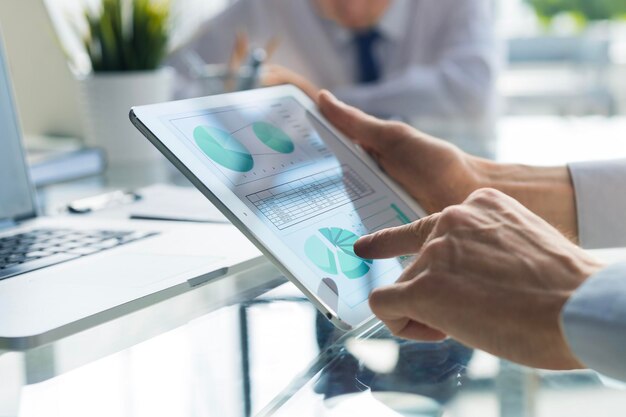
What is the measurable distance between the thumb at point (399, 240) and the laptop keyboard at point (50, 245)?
304mm

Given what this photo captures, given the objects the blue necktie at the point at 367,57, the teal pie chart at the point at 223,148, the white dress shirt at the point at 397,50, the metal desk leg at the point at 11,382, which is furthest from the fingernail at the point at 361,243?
the blue necktie at the point at 367,57

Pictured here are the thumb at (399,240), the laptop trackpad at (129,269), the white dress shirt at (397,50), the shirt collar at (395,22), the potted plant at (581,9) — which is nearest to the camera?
the thumb at (399,240)

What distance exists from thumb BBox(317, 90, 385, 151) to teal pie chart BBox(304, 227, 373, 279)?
8.3 inches

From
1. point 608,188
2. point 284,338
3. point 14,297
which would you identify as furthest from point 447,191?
point 14,297

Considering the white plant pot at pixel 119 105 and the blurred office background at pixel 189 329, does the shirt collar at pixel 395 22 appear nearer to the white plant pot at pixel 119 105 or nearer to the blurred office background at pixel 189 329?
the blurred office background at pixel 189 329

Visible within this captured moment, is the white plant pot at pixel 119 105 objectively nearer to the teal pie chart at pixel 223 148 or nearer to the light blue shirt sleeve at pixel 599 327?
the teal pie chart at pixel 223 148

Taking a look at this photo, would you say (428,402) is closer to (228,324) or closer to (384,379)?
(384,379)

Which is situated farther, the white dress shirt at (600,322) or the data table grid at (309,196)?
the data table grid at (309,196)

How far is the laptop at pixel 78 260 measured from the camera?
0.56 m

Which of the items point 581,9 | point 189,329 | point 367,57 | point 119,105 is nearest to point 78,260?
point 189,329

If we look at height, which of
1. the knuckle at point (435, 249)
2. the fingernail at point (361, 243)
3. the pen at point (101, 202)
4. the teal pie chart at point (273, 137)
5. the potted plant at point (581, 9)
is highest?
the teal pie chart at point (273, 137)

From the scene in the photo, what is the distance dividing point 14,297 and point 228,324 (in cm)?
16

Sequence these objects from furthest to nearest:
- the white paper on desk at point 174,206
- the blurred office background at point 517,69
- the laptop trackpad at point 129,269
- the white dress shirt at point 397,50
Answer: the white dress shirt at point 397,50, the blurred office background at point 517,69, the white paper on desk at point 174,206, the laptop trackpad at point 129,269

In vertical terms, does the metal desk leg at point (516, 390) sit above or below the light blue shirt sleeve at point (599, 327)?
below
